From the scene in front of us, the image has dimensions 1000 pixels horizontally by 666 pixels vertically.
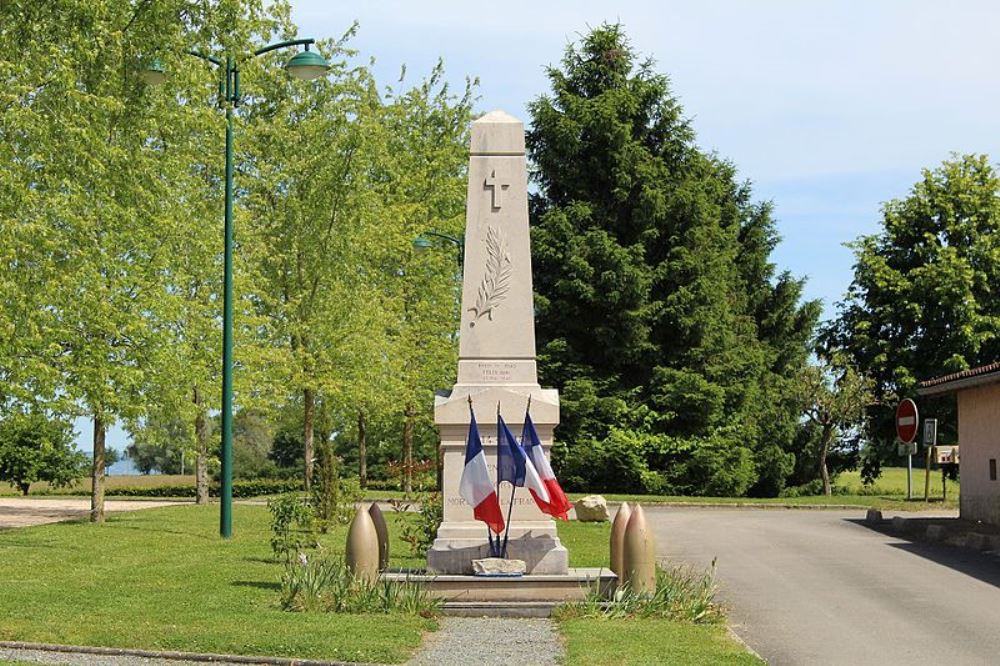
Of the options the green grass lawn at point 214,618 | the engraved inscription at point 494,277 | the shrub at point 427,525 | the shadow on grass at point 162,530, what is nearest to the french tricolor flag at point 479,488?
the green grass lawn at point 214,618

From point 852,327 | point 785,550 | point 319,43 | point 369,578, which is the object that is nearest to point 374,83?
point 319,43

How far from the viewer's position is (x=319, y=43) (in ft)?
147

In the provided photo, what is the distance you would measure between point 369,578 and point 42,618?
3.35 m

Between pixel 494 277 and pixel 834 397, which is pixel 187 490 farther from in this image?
pixel 494 277

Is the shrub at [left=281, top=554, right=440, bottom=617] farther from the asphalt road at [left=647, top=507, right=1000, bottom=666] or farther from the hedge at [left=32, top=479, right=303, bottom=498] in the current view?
the hedge at [left=32, top=479, right=303, bottom=498]

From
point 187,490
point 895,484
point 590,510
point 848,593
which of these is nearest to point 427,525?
point 848,593

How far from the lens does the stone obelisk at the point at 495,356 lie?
1523cm

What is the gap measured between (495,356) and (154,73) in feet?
32.6

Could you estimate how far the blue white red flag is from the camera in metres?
14.3

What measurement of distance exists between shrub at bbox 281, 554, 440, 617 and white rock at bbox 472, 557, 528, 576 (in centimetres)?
77

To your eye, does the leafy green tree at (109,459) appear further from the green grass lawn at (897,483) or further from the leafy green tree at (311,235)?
the green grass lawn at (897,483)

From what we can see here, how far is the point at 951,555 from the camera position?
71.4 ft

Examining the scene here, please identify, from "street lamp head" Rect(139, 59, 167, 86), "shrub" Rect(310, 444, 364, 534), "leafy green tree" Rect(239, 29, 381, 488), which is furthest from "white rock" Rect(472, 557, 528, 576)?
"leafy green tree" Rect(239, 29, 381, 488)

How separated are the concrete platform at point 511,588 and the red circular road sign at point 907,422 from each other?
73.9 ft
